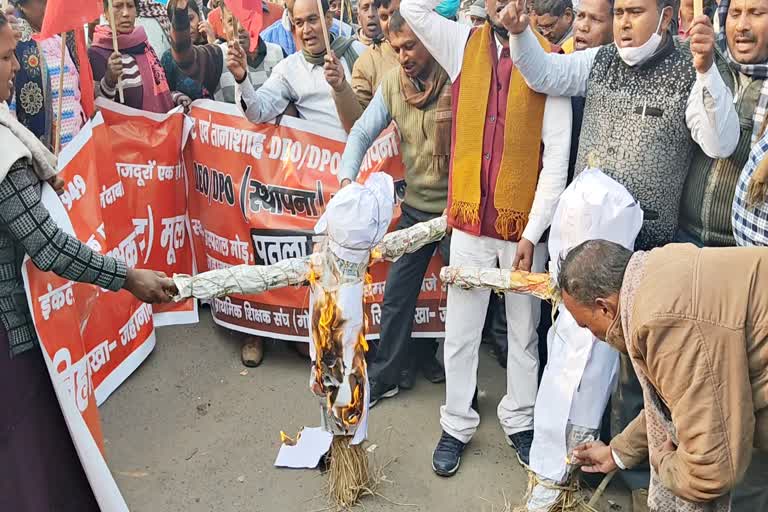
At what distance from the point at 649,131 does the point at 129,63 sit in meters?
3.19

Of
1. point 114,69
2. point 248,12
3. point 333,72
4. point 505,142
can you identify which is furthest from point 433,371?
point 114,69

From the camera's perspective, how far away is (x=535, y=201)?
3.19 m

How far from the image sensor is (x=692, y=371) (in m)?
1.71

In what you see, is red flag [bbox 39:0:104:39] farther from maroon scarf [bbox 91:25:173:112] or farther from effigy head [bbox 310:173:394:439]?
effigy head [bbox 310:173:394:439]

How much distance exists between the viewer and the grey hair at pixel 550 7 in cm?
454

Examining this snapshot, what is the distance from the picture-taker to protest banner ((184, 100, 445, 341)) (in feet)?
13.9

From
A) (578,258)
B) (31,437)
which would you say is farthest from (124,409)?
(578,258)

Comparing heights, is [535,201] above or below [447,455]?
above

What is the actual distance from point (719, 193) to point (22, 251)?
2.61m

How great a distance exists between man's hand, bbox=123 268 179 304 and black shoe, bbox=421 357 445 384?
6.29ft

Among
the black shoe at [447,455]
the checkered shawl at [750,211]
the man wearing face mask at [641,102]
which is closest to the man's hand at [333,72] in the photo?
the man wearing face mask at [641,102]

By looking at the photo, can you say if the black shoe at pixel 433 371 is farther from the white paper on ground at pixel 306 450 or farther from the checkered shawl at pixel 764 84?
the checkered shawl at pixel 764 84

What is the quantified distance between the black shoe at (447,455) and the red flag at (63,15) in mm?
2580

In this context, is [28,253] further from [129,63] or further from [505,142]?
[129,63]
